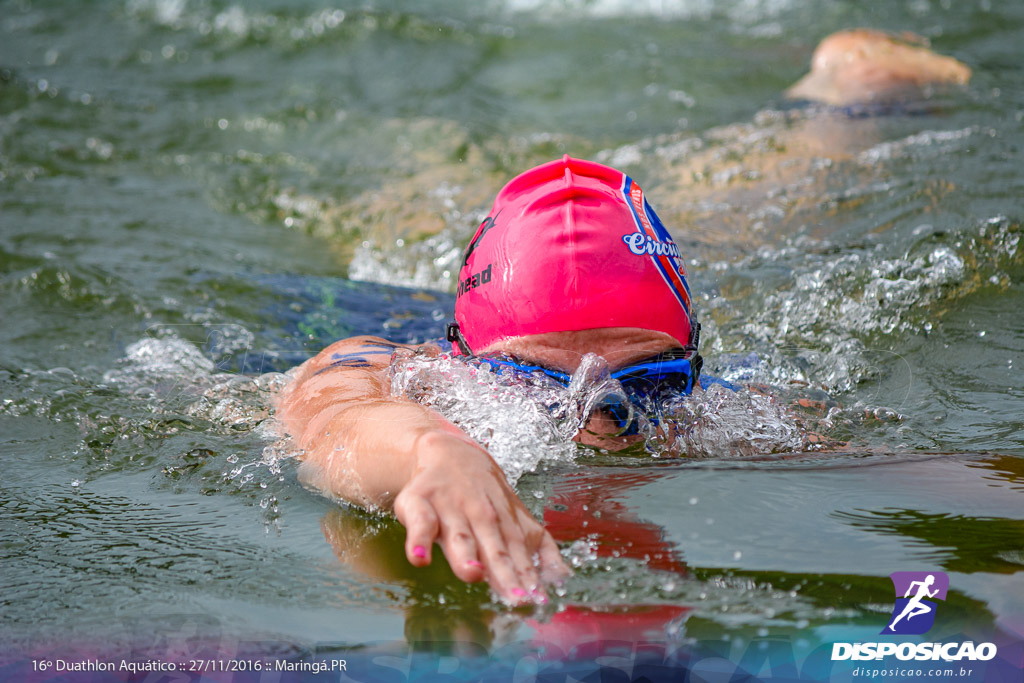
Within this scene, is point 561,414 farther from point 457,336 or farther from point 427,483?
point 427,483

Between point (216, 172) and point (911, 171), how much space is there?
454 cm

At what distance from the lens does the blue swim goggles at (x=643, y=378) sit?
2447 millimetres

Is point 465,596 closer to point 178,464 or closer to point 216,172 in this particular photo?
point 178,464

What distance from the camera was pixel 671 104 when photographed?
754 cm

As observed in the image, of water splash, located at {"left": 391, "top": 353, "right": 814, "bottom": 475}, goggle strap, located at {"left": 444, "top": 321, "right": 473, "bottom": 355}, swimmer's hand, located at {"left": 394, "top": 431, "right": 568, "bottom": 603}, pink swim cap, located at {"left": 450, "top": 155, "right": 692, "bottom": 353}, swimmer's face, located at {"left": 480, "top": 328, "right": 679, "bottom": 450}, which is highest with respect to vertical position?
pink swim cap, located at {"left": 450, "top": 155, "right": 692, "bottom": 353}

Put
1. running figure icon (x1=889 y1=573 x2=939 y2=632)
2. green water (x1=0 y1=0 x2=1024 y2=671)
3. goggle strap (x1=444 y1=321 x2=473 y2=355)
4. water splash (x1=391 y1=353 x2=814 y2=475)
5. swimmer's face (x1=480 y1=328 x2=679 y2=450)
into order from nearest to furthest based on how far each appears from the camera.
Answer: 1. running figure icon (x1=889 y1=573 x2=939 y2=632)
2. green water (x1=0 y1=0 x2=1024 y2=671)
3. water splash (x1=391 y1=353 x2=814 y2=475)
4. swimmer's face (x1=480 y1=328 x2=679 y2=450)
5. goggle strap (x1=444 y1=321 x2=473 y2=355)

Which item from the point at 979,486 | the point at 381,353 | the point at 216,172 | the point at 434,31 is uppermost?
the point at 434,31

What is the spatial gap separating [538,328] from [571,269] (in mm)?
186

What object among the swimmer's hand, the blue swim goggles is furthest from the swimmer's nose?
the swimmer's hand

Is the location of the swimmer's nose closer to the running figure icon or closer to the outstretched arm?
the outstretched arm

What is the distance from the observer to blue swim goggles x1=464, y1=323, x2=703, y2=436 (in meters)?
2.45

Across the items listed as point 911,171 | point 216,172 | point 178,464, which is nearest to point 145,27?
point 216,172

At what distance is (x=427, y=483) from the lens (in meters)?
1.67

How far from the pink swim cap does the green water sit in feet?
1.50
